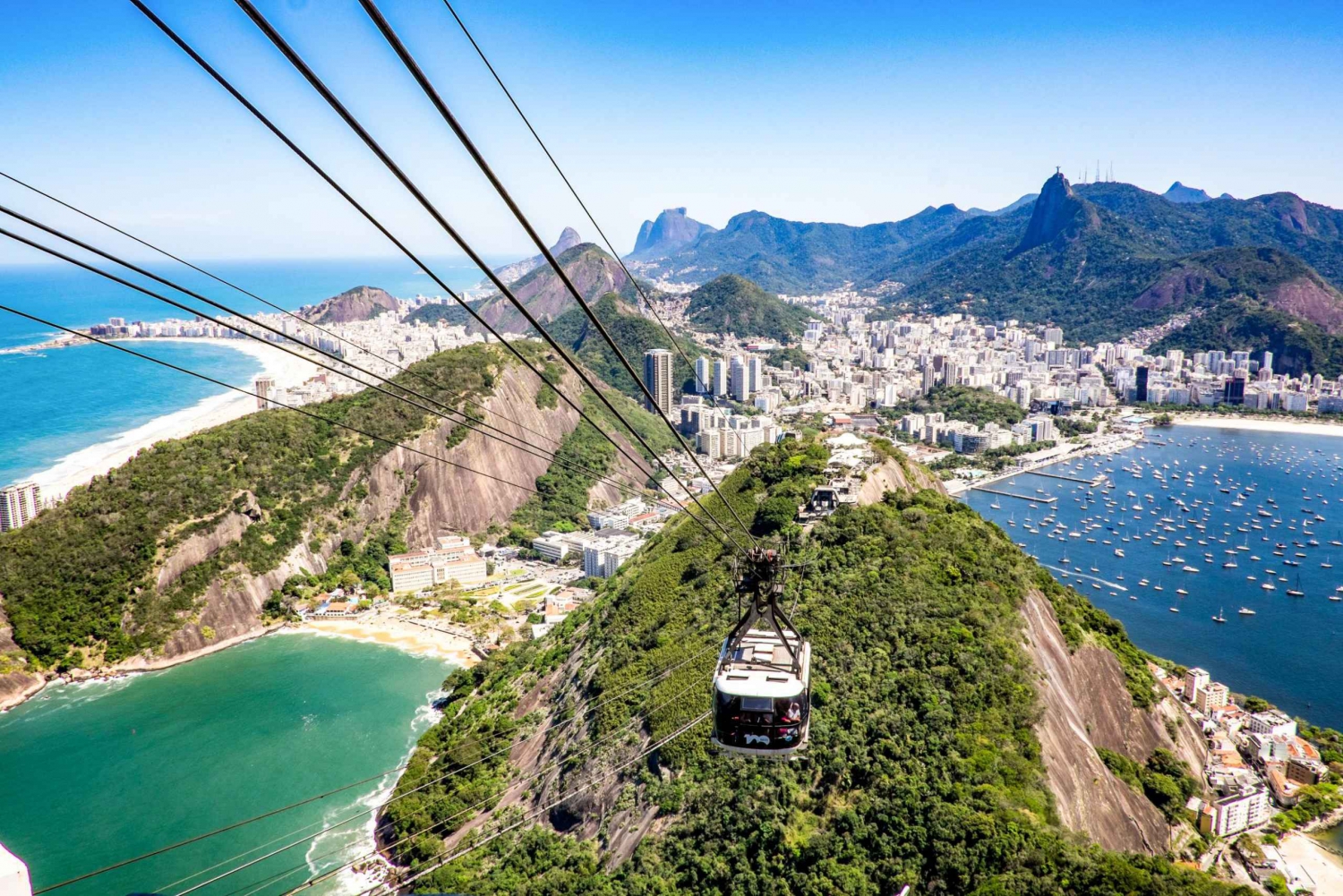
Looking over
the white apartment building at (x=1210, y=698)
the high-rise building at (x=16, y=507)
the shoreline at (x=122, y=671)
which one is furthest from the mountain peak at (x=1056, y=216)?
the high-rise building at (x=16, y=507)

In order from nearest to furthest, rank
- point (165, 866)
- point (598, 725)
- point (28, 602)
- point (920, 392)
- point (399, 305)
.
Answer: point (598, 725)
point (165, 866)
point (28, 602)
point (920, 392)
point (399, 305)

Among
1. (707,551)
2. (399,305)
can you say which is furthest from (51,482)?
(399,305)

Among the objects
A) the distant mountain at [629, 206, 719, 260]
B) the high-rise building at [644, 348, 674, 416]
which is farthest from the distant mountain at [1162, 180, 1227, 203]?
the high-rise building at [644, 348, 674, 416]

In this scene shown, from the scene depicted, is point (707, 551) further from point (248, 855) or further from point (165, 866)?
point (165, 866)

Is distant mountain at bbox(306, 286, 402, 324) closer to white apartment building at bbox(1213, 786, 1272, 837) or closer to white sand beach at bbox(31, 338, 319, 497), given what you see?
white sand beach at bbox(31, 338, 319, 497)

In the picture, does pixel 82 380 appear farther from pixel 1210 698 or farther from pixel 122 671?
pixel 1210 698

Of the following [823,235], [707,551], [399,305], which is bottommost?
[707,551]
